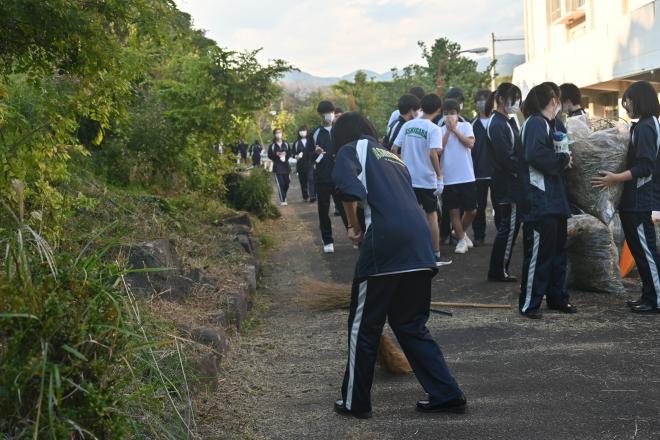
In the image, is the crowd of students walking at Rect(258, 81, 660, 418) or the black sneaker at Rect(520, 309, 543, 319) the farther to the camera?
the black sneaker at Rect(520, 309, 543, 319)

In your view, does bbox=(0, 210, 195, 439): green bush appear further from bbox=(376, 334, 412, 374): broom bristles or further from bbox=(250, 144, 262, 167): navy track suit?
bbox=(250, 144, 262, 167): navy track suit

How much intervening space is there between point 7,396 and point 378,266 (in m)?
2.43

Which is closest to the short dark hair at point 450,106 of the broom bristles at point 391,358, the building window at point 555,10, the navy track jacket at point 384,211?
the broom bristles at point 391,358

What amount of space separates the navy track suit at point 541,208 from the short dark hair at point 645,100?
0.73m

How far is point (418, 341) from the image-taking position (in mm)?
5113

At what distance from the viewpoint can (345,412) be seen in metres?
5.14

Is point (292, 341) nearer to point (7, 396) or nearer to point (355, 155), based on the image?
point (355, 155)

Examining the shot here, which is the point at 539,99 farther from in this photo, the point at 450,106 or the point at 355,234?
the point at 450,106

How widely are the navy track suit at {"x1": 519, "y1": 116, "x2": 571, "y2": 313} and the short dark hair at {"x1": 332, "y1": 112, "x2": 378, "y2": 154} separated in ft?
7.41

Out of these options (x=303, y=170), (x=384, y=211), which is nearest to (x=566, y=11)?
(x=303, y=170)

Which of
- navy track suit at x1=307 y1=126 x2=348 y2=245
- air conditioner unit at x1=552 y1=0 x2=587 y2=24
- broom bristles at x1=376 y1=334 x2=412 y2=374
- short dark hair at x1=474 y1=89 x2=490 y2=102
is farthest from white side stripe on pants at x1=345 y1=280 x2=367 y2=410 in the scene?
air conditioner unit at x1=552 y1=0 x2=587 y2=24

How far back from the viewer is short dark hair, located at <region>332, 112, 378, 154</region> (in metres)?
5.52

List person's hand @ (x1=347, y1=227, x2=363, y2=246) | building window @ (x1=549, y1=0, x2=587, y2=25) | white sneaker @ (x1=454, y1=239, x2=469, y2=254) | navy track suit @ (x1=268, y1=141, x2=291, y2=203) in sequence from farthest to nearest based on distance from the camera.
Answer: building window @ (x1=549, y1=0, x2=587, y2=25) < navy track suit @ (x1=268, y1=141, x2=291, y2=203) < white sneaker @ (x1=454, y1=239, x2=469, y2=254) < person's hand @ (x1=347, y1=227, x2=363, y2=246)

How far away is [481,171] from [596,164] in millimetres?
4166
